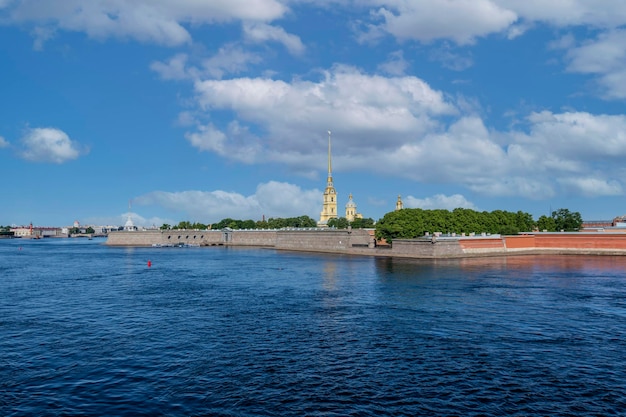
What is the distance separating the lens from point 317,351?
797 inches

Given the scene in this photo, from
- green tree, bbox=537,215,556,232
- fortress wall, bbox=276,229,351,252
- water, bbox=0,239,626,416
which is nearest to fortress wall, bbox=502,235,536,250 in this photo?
green tree, bbox=537,215,556,232

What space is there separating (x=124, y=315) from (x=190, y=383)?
13.4 meters

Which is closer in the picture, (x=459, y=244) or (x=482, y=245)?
(x=459, y=244)

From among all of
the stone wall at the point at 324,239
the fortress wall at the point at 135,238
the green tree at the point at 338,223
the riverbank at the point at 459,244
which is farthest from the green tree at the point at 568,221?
the fortress wall at the point at 135,238

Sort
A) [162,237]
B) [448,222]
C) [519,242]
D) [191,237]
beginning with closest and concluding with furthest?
[519,242] → [448,222] → [162,237] → [191,237]

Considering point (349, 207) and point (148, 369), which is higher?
point (349, 207)

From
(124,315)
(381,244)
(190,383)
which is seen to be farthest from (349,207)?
(190,383)

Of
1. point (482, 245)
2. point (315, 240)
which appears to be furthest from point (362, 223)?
point (482, 245)

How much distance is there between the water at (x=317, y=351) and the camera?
14898 millimetres

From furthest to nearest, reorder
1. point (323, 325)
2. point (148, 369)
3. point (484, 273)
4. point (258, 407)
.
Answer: point (484, 273)
point (323, 325)
point (148, 369)
point (258, 407)

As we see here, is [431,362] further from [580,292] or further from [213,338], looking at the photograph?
[580,292]

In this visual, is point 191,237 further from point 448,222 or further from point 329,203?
point 448,222

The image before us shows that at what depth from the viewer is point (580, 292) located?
3547 cm

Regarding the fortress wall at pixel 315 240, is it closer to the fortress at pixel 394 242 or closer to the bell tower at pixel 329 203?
the fortress at pixel 394 242
